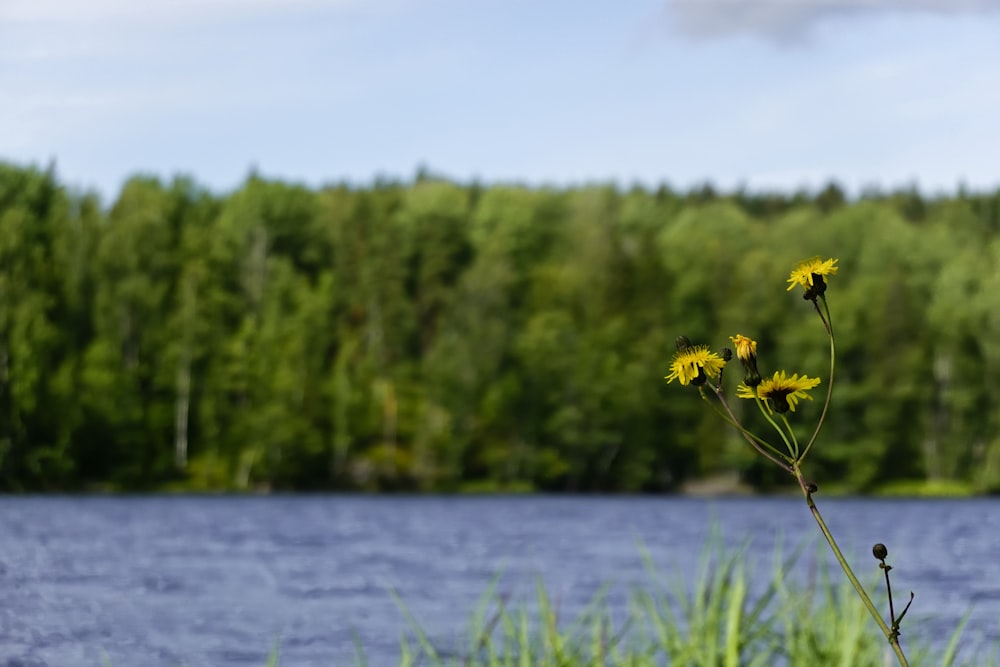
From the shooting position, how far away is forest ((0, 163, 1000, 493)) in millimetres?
59906

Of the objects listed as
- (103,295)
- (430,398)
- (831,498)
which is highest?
(103,295)

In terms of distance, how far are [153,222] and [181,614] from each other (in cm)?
5008

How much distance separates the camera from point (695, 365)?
2971 millimetres

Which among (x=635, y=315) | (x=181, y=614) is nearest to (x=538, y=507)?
(x=635, y=315)

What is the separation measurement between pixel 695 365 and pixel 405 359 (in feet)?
230

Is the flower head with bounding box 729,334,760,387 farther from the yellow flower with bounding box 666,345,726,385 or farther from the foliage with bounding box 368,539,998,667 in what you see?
the foliage with bounding box 368,539,998,667

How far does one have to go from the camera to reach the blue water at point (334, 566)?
16516 millimetres

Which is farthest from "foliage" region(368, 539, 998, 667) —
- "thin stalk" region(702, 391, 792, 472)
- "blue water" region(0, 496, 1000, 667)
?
"thin stalk" region(702, 391, 792, 472)

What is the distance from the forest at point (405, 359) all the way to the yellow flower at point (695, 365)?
53.7 meters

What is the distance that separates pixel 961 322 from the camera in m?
68.2

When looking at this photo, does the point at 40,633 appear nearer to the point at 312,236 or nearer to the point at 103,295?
the point at 103,295

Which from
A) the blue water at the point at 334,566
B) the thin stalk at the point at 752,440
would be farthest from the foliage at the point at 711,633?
the thin stalk at the point at 752,440

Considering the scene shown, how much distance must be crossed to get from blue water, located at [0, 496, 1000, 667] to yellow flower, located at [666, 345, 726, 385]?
9.46 feet

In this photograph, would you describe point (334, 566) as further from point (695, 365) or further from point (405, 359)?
point (405, 359)
